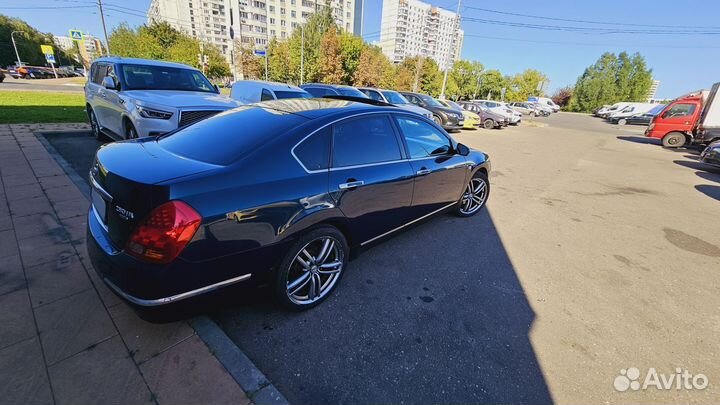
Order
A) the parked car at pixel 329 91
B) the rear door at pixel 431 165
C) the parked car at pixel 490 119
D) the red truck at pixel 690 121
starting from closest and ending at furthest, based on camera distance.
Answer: the rear door at pixel 431 165 → the parked car at pixel 329 91 → the red truck at pixel 690 121 → the parked car at pixel 490 119

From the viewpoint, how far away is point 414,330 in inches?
94.0

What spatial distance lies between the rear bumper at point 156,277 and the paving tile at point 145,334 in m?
0.26

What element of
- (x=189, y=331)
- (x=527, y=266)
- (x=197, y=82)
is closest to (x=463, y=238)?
(x=527, y=266)

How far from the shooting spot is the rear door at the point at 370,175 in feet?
8.42

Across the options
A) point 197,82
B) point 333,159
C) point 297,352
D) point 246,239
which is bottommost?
point 297,352

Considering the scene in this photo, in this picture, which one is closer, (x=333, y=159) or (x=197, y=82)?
(x=333, y=159)

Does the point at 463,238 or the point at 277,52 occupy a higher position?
the point at 277,52

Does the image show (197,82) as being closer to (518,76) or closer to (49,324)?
(49,324)

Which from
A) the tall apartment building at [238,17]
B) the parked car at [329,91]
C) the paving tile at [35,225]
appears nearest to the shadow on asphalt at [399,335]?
the paving tile at [35,225]

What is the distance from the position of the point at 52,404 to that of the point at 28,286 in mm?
1365

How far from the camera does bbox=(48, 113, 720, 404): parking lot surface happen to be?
1991 mm

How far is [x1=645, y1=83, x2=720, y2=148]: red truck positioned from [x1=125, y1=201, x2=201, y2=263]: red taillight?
18.7 metres

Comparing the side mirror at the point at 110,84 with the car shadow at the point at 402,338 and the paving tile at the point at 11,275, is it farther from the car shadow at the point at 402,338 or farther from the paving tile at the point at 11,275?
the car shadow at the point at 402,338

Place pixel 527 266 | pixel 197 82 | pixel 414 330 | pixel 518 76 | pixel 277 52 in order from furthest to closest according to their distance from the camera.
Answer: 1. pixel 518 76
2. pixel 277 52
3. pixel 197 82
4. pixel 527 266
5. pixel 414 330
